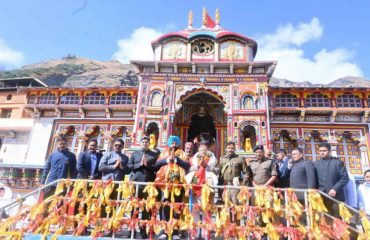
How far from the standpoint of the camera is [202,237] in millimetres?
4566

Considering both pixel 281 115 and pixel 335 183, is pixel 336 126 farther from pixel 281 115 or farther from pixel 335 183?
pixel 335 183

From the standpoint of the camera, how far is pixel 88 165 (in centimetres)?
587

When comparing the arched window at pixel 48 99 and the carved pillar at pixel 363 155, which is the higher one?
the arched window at pixel 48 99

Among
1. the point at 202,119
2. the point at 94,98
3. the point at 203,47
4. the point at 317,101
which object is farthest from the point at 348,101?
the point at 94,98

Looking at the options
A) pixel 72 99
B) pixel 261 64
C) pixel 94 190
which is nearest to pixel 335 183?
pixel 94 190

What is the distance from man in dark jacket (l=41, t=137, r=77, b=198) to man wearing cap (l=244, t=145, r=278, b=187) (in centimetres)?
384

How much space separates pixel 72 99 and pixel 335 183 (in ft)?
52.1

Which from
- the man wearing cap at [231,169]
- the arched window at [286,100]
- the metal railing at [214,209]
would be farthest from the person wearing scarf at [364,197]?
the arched window at [286,100]

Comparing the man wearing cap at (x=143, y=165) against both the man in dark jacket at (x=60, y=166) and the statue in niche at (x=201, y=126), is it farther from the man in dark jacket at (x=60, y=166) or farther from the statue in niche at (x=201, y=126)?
the statue in niche at (x=201, y=126)

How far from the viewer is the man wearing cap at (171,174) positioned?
4516mm

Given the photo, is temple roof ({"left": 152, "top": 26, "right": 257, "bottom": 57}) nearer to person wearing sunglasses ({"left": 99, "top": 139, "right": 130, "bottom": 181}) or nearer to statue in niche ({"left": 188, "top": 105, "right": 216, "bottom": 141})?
statue in niche ({"left": 188, "top": 105, "right": 216, "bottom": 141})

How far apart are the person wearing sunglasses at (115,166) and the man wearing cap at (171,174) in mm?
803

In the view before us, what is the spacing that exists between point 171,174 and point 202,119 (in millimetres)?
12048

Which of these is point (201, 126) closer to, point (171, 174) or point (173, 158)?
point (173, 158)
